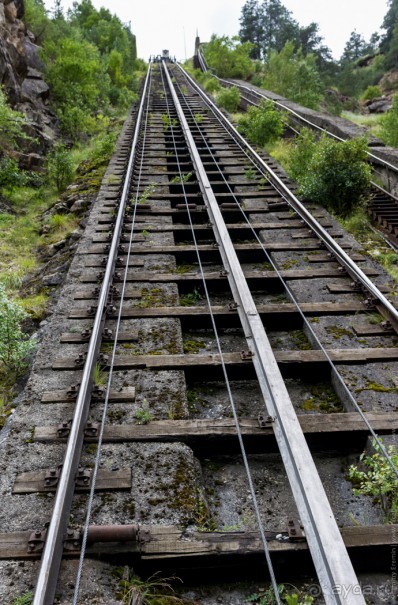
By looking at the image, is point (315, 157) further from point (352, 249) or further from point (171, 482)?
point (171, 482)

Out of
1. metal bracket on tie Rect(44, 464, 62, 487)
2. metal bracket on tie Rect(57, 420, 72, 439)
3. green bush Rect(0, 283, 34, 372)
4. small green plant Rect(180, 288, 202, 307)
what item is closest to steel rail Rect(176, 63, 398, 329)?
small green plant Rect(180, 288, 202, 307)

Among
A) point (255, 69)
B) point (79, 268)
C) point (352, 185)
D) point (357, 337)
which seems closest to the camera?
point (357, 337)

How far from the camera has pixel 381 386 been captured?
12.1 feet

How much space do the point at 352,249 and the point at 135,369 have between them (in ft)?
11.4

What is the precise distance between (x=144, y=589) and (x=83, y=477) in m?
0.72

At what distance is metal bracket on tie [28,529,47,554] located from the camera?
7.77ft

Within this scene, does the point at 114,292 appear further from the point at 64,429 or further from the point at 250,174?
the point at 250,174

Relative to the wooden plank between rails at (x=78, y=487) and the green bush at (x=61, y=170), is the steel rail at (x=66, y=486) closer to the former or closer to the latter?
the wooden plank between rails at (x=78, y=487)

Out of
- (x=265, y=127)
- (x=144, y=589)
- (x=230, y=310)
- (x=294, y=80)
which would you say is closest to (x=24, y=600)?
(x=144, y=589)

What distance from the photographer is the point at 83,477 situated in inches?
110

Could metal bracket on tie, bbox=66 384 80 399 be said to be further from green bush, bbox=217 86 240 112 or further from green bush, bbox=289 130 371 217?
green bush, bbox=217 86 240 112

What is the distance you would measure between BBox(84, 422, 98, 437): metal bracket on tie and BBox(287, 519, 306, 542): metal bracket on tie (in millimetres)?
1325

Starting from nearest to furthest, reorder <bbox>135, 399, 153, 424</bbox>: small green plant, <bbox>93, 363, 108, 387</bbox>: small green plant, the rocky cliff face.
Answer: <bbox>135, 399, 153, 424</bbox>: small green plant, <bbox>93, 363, 108, 387</bbox>: small green plant, the rocky cliff face

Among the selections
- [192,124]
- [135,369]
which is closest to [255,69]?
[192,124]
